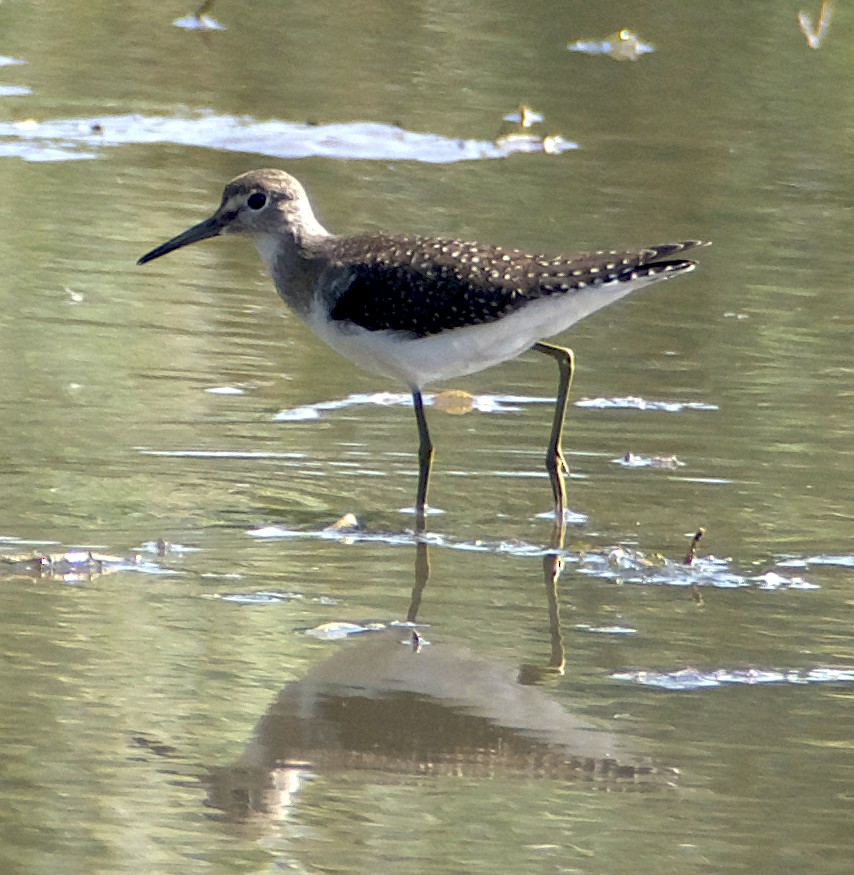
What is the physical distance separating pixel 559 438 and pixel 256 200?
1.55 meters

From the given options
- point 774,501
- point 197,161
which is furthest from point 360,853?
point 197,161

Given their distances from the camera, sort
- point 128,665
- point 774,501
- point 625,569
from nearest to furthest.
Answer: point 128,665, point 625,569, point 774,501

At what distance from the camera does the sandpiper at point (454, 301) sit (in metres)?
6.69

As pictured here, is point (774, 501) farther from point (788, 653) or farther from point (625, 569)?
point (788, 653)

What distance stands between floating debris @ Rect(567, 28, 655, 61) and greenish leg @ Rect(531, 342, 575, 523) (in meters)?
6.35

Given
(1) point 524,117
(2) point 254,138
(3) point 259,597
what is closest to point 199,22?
(2) point 254,138

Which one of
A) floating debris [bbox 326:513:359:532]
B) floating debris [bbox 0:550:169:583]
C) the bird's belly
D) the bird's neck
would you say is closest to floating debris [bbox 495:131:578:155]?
the bird's neck

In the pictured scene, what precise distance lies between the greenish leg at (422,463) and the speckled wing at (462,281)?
27cm

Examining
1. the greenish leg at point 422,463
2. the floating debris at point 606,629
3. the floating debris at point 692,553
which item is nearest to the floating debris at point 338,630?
the floating debris at point 606,629

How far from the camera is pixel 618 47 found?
1317cm

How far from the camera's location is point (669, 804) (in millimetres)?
4426

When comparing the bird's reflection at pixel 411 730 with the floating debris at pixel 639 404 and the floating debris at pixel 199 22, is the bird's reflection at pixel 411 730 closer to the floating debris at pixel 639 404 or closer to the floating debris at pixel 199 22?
→ the floating debris at pixel 639 404

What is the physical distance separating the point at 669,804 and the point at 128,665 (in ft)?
4.82

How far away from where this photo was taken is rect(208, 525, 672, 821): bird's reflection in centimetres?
452
